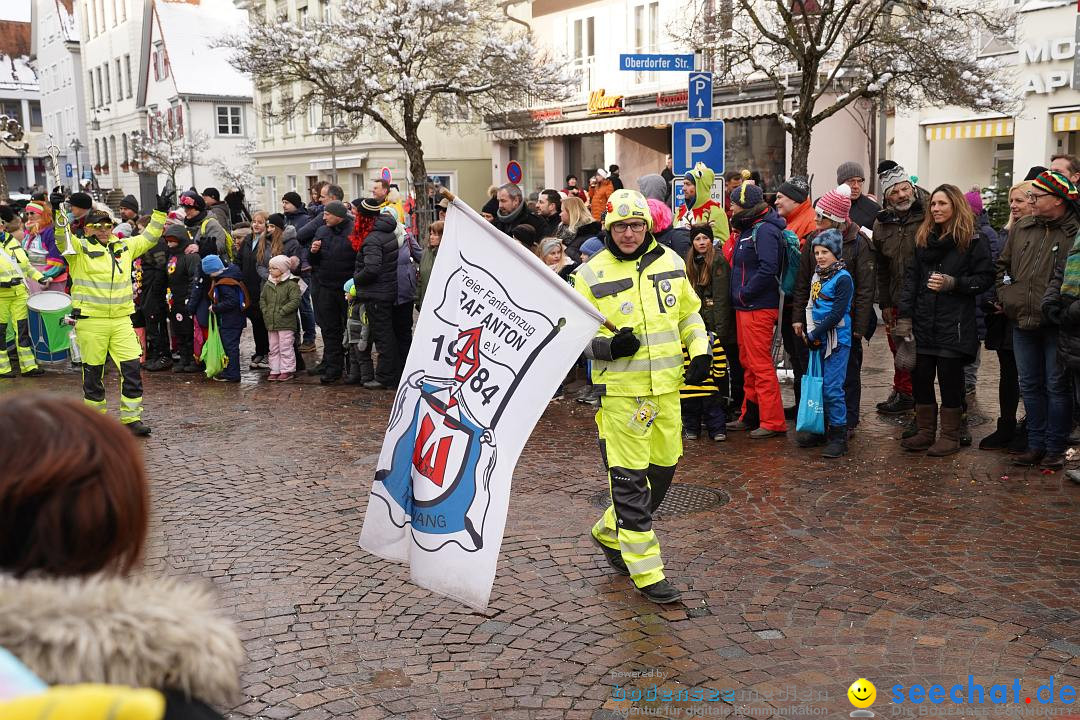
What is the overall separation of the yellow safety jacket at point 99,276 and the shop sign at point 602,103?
70.2 ft

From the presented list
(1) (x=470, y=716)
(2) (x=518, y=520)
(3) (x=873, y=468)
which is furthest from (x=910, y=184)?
(1) (x=470, y=716)

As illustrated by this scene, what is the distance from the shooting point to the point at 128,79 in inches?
2512

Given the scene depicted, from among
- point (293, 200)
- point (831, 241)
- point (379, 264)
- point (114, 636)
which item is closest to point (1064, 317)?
point (831, 241)

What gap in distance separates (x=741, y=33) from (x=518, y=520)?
13.3 metres

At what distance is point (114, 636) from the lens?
166 cm

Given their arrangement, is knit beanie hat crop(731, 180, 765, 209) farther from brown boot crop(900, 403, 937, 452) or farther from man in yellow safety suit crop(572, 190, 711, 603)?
man in yellow safety suit crop(572, 190, 711, 603)

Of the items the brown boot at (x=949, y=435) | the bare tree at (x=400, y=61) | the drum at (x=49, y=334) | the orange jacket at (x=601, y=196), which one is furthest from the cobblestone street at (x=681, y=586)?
the bare tree at (x=400, y=61)

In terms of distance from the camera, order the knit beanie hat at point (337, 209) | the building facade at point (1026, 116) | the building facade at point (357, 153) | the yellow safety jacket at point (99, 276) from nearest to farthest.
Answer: the yellow safety jacket at point (99, 276)
the knit beanie hat at point (337, 209)
the building facade at point (1026, 116)
the building facade at point (357, 153)

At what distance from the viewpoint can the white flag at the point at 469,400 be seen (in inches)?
187

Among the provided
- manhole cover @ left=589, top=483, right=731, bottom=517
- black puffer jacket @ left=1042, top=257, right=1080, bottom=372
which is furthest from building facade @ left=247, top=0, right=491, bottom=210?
black puffer jacket @ left=1042, top=257, right=1080, bottom=372

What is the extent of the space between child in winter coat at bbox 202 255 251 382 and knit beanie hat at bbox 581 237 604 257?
500 cm

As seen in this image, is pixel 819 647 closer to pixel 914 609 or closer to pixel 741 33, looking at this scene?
pixel 914 609

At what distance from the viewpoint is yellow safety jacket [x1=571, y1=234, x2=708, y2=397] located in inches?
211

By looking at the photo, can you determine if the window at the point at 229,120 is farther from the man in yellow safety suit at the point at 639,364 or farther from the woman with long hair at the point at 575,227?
the man in yellow safety suit at the point at 639,364
